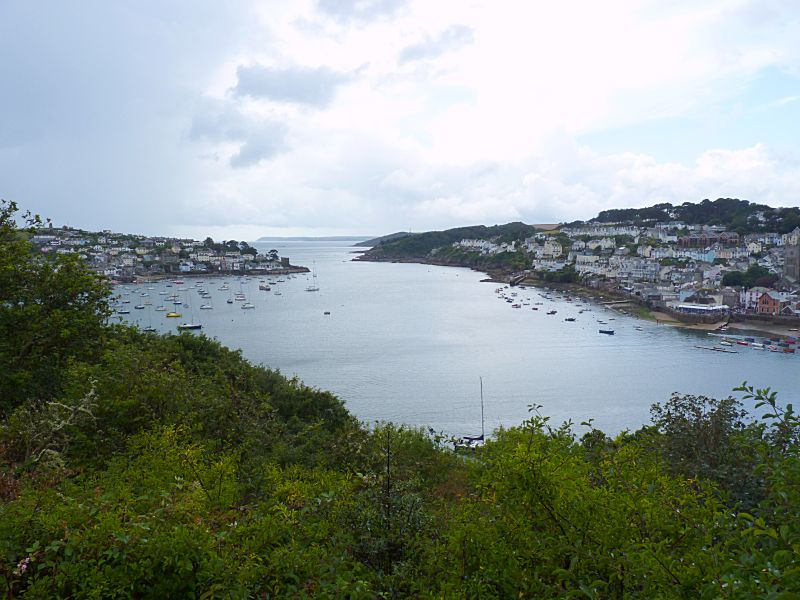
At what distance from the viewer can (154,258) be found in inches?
2125

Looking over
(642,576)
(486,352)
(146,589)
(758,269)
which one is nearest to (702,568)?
(642,576)

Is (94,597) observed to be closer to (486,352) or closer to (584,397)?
(584,397)

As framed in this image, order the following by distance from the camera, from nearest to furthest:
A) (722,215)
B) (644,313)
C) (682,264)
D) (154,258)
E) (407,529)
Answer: (407,529), (644,313), (682,264), (154,258), (722,215)

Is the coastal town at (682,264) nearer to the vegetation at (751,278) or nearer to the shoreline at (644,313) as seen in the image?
the vegetation at (751,278)

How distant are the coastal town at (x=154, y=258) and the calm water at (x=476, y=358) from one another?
1472 centimetres

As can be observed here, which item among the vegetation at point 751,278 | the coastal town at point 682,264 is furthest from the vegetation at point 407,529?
the vegetation at point 751,278

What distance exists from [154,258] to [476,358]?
42694 millimetres

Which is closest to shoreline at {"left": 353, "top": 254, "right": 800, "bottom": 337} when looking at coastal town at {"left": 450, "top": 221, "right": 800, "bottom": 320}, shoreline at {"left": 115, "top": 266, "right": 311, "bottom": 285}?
coastal town at {"left": 450, "top": 221, "right": 800, "bottom": 320}

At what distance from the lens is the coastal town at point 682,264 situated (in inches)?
1165

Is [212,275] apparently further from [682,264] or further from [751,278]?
[751,278]

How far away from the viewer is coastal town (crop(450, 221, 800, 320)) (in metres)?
29.6

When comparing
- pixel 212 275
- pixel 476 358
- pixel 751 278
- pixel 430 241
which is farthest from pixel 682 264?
pixel 430 241

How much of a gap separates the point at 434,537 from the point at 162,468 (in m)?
1.54

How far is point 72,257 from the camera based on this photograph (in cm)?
586
